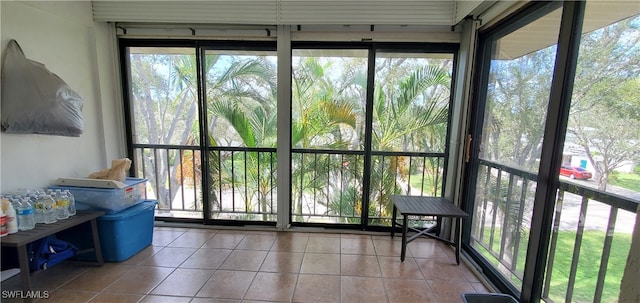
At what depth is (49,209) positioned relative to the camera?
1.73 metres

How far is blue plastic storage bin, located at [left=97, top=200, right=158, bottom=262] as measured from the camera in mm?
2010

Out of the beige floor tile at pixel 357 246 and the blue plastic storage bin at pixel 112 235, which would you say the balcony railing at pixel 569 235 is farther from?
the blue plastic storage bin at pixel 112 235

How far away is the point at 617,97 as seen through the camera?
1.23 meters

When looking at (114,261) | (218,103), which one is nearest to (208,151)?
(218,103)

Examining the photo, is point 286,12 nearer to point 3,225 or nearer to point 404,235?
point 404,235

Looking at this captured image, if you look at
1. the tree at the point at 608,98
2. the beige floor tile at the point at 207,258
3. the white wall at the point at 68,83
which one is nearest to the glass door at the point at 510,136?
the tree at the point at 608,98

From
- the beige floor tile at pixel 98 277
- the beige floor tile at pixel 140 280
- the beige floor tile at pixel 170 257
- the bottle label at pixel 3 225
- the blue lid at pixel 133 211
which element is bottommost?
the beige floor tile at pixel 98 277

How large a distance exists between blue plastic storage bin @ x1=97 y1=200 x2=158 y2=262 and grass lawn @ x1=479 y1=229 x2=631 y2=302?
2.99m

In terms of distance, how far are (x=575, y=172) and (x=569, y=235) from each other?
365mm

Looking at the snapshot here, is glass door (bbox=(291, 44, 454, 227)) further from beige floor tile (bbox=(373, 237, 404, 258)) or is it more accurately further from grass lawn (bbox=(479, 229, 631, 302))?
grass lawn (bbox=(479, 229, 631, 302))

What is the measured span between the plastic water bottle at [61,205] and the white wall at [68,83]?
322 mm

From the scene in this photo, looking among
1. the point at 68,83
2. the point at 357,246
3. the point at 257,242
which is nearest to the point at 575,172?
the point at 357,246

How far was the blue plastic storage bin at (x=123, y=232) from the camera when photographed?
201 centimetres

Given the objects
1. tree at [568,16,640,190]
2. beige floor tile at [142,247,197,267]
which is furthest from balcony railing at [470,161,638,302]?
beige floor tile at [142,247,197,267]
